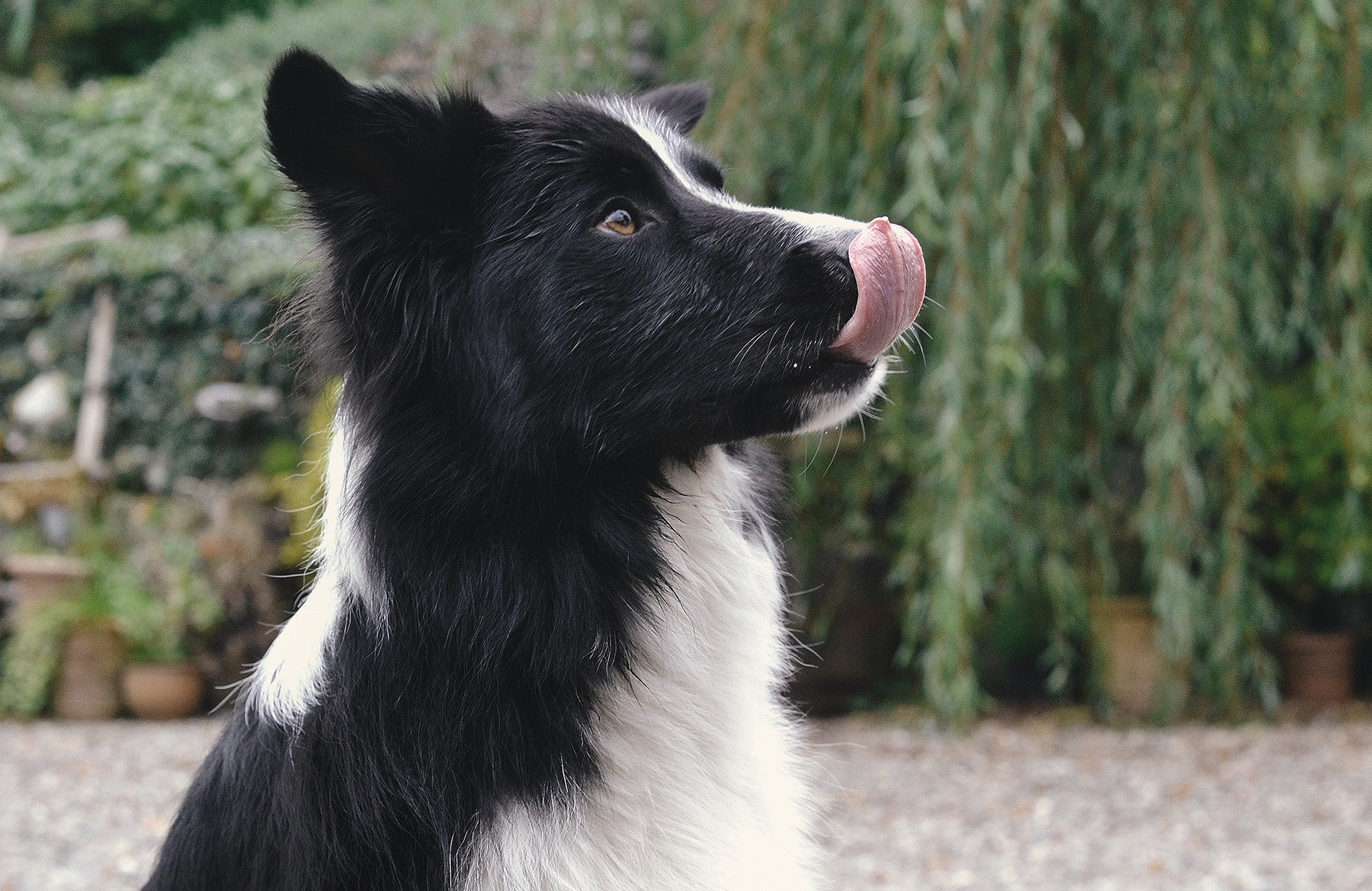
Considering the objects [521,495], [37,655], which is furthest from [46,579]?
[521,495]

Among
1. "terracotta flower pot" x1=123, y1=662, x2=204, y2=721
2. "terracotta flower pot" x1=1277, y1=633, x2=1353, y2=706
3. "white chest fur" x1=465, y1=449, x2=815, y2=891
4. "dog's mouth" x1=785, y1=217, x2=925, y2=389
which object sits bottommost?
"terracotta flower pot" x1=123, y1=662, x2=204, y2=721

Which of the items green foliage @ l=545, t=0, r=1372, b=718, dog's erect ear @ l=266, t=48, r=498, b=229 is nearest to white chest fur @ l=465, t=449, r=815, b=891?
dog's erect ear @ l=266, t=48, r=498, b=229

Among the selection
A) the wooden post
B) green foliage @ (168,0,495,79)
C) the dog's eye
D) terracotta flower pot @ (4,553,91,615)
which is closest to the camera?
the dog's eye

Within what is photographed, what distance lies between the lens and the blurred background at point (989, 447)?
4.45 m

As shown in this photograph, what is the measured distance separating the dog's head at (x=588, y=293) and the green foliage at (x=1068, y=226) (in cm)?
237

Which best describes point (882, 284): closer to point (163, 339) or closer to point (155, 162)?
point (163, 339)

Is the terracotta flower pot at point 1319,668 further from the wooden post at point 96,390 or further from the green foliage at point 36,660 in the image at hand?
the wooden post at point 96,390

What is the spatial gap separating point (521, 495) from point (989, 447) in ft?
9.94

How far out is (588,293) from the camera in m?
1.92

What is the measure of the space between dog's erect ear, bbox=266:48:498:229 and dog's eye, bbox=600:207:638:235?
21 centimetres

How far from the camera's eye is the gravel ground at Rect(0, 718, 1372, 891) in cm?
416

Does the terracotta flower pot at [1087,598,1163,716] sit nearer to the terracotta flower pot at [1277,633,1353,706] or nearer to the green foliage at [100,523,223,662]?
the terracotta flower pot at [1277,633,1353,706]

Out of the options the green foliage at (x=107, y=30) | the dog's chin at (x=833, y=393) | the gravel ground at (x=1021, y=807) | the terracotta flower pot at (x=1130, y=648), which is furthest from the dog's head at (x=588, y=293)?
the green foliage at (x=107, y=30)

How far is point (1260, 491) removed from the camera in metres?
6.65
